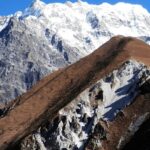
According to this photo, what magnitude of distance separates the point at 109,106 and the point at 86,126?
3602 mm

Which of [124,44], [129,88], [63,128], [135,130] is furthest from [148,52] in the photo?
[135,130]

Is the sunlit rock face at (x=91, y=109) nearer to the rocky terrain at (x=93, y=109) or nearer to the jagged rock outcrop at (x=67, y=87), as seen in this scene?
the rocky terrain at (x=93, y=109)

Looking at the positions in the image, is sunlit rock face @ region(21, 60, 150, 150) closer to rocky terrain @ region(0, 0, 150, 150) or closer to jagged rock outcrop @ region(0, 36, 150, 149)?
rocky terrain @ region(0, 0, 150, 150)

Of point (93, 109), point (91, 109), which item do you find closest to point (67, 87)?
point (91, 109)

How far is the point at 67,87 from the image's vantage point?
95688 mm

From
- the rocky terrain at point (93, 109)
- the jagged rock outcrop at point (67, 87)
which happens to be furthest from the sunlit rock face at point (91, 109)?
the jagged rock outcrop at point (67, 87)

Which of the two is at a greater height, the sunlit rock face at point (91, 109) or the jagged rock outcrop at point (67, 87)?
the jagged rock outcrop at point (67, 87)

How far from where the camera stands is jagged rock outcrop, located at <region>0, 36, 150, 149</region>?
8450 centimetres

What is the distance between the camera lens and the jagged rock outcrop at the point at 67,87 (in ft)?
277

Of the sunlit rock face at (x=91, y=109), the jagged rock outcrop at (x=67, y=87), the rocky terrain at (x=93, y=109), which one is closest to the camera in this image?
the rocky terrain at (x=93, y=109)

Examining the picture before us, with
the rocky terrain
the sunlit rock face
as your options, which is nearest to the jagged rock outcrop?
the rocky terrain

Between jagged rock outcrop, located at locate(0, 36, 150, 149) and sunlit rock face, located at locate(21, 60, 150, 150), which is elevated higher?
jagged rock outcrop, located at locate(0, 36, 150, 149)

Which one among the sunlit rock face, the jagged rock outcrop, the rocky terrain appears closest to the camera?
the rocky terrain

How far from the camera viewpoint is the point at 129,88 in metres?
78.8
